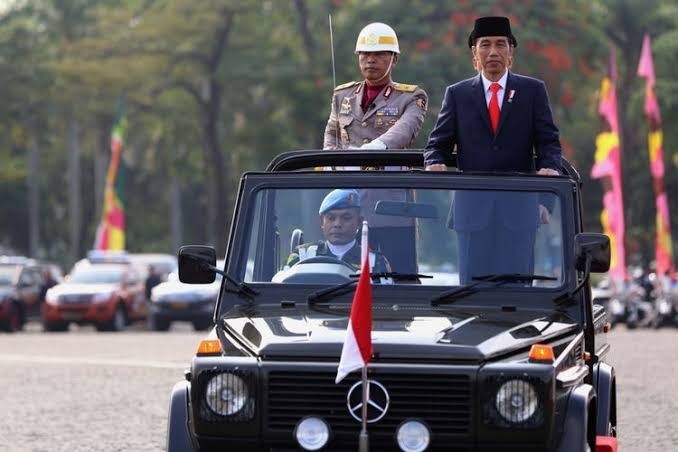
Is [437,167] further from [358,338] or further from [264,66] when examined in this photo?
[264,66]

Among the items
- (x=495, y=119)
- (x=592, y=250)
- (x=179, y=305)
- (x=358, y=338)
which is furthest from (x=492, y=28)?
(x=179, y=305)

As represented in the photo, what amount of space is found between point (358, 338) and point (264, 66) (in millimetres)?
51840

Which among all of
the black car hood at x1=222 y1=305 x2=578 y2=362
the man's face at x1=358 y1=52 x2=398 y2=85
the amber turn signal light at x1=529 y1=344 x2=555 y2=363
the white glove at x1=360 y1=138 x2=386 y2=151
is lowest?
the amber turn signal light at x1=529 y1=344 x2=555 y2=363

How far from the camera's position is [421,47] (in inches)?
2008

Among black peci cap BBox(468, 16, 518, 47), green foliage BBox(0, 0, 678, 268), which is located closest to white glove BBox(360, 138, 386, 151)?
black peci cap BBox(468, 16, 518, 47)

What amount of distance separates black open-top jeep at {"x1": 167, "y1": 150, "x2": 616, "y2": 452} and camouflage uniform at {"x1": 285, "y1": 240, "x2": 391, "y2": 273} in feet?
0.04

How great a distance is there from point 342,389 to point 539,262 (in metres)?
1.44

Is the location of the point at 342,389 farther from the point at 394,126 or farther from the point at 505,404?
the point at 394,126

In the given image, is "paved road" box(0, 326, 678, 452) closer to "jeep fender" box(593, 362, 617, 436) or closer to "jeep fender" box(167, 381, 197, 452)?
"jeep fender" box(593, 362, 617, 436)

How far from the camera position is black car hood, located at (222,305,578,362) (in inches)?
258

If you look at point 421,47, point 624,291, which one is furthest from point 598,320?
point 421,47

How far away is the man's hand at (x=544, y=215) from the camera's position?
7707mm

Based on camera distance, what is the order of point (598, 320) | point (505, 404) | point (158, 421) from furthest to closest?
1. point (158, 421)
2. point (598, 320)
3. point (505, 404)

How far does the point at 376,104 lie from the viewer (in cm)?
988
